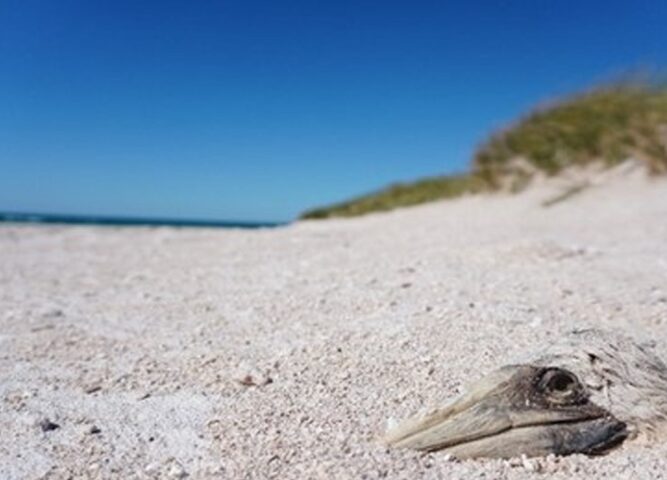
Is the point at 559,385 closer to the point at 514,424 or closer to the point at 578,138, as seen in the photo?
the point at 514,424

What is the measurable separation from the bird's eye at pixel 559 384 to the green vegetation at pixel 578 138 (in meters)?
8.34

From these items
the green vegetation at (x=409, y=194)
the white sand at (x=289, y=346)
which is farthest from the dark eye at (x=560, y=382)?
A: the green vegetation at (x=409, y=194)

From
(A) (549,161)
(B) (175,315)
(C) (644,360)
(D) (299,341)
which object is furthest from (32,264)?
(A) (549,161)

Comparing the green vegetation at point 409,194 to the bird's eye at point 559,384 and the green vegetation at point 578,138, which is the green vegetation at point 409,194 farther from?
the bird's eye at point 559,384

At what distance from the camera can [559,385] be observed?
8.25 ft

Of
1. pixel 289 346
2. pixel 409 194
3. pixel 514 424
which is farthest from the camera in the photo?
pixel 409 194

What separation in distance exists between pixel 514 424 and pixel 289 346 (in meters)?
1.36

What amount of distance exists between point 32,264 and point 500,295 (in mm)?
5271

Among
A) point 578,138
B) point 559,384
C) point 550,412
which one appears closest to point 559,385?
point 559,384

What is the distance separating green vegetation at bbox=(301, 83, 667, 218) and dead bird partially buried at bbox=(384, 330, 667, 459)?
8.22 m

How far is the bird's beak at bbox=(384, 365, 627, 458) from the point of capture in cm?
238

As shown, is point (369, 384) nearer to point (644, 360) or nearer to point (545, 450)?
point (545, 450)

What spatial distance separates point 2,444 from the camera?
2506 mm

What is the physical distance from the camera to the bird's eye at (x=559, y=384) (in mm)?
2492
